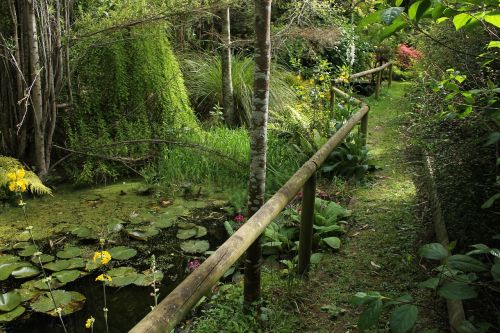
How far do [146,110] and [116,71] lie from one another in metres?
0.63

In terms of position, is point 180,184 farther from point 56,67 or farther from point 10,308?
point 10,308

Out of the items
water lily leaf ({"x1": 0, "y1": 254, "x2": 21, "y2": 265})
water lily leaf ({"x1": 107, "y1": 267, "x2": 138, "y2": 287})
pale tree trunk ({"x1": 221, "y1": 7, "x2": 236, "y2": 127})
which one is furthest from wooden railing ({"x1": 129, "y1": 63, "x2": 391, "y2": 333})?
pale tree trunk ({"x1": 221, "y1": 7, "x2": 236, "y2": 127})

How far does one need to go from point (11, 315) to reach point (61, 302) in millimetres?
308

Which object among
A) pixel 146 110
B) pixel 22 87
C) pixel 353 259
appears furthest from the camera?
pixel 146 110

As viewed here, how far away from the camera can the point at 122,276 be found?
11.3 feet

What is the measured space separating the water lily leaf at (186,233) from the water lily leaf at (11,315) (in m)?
1.48

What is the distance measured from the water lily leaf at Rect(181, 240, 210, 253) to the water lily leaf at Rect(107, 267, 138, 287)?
54cm

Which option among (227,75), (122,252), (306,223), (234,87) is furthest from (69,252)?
(234,87)

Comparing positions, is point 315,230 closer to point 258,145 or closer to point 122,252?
point 258,145

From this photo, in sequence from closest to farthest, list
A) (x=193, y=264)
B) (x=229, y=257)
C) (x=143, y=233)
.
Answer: (x=229, y=257) < (x=193, y=264) < (x=143, y=233)

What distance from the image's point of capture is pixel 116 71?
5613mm

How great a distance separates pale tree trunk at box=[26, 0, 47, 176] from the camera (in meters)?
4.29

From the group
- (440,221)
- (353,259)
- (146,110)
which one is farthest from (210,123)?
(440,221)

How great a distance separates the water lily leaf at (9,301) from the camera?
3.02 m
